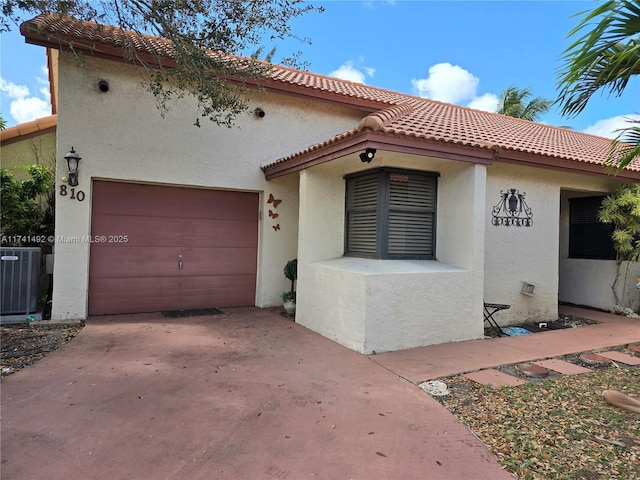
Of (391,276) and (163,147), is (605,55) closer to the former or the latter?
(391,276)

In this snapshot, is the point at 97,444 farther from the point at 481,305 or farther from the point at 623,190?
the point at 623,190

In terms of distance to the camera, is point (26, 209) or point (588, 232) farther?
point (588, 232)

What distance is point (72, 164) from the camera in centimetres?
→ 712

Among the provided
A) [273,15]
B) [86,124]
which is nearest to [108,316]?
[86,124]

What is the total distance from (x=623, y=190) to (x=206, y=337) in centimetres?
959

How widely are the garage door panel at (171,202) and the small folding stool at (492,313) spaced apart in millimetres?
5416

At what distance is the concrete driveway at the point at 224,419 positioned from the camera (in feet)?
9.45

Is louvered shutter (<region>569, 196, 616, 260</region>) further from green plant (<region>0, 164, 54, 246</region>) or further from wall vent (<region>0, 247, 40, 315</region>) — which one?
green plant (<region>0, 164, 54, 246</region>)

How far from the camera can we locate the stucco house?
20.6ft

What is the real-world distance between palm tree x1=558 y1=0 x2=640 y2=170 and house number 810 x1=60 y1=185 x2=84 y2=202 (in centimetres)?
785

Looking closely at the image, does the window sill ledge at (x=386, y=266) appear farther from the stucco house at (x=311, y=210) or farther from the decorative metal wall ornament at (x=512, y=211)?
the decorative metal wall ornament at (x=512, y=211)

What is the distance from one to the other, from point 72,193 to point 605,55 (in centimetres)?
829

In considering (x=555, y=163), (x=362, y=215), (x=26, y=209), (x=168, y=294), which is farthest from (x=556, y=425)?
(x=26, y=209)

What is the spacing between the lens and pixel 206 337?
6.46 metres
